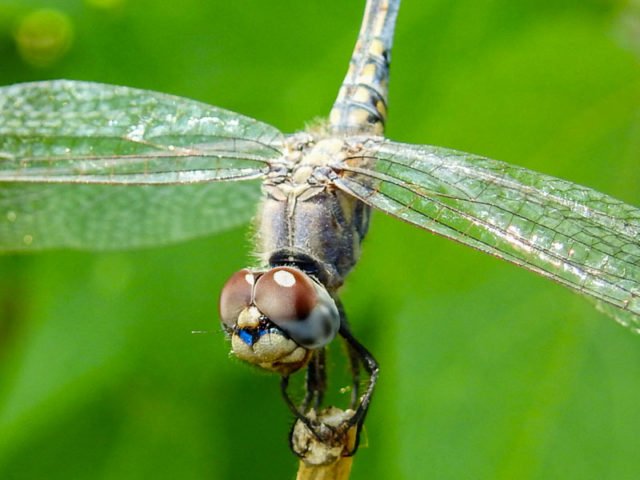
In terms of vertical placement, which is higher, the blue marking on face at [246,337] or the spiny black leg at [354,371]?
the blue marking on face at [246,337]

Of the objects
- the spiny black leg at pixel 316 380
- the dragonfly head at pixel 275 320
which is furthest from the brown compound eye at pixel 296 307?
the spiny black leg at pixel 316 380

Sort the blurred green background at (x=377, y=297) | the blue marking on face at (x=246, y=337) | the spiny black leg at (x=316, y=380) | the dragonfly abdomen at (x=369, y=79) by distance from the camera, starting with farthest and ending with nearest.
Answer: the dragonfly abdomen at (x=369, y=79) < the blurred green background at (x=377, y=297) < the spiny black leg at (x=316, y=380) < the blue marking on face at (x=246, y=337)

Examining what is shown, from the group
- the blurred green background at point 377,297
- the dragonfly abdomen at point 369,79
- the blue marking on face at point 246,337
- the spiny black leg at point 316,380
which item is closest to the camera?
the blue marking on face at point 246,337

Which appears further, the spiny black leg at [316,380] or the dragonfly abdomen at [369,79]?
the dragonfly abdomen at [369,79]

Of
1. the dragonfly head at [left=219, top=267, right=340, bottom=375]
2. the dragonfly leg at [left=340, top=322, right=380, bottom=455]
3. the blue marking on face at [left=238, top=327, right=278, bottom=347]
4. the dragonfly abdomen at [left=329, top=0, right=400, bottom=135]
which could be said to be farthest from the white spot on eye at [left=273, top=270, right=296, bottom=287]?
the dragonfly abdomen at [left=329, top=0, right=400, bottom=135]

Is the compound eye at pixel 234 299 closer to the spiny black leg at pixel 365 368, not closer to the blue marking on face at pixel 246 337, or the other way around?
the blue marking on face at pixel 246 337

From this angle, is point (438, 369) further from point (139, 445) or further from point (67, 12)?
point (67, 12)

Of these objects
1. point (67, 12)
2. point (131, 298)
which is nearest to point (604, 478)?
point (131, 298)

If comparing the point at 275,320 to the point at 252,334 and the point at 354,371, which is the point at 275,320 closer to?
the point at 252,334
